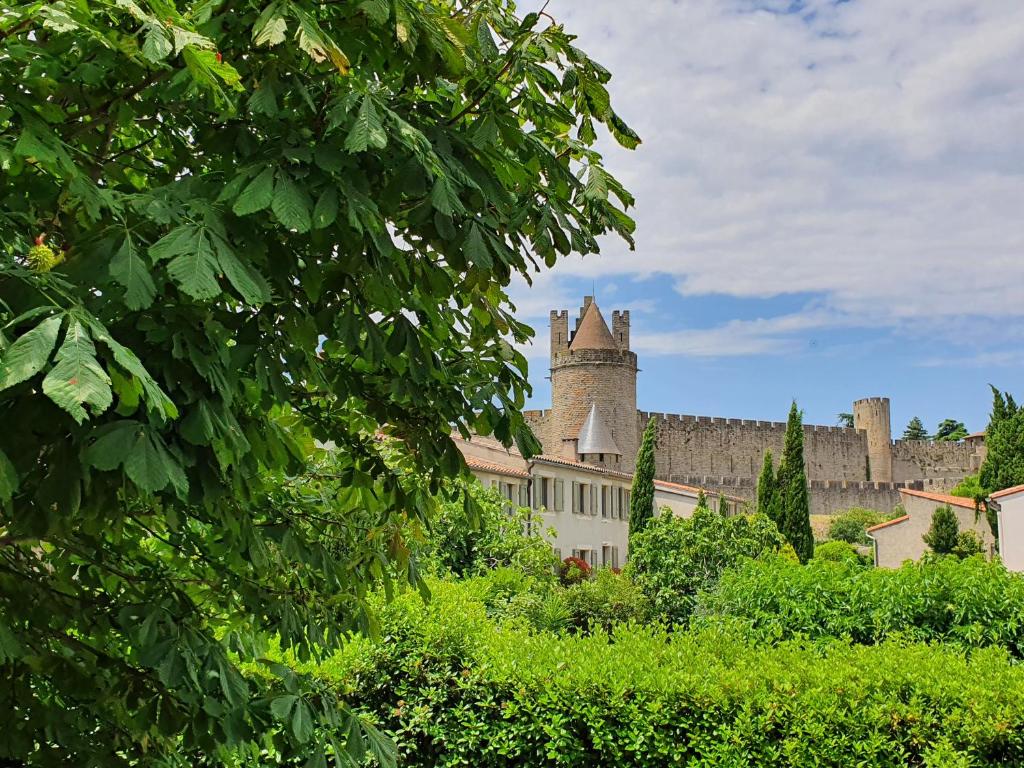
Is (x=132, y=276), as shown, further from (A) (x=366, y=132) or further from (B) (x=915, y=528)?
(B) (x=915, y=528)

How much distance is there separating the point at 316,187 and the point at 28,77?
859mm

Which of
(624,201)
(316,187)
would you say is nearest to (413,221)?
(316,187)

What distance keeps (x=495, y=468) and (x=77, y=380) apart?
3076cm

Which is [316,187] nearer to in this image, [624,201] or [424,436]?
[624,201]

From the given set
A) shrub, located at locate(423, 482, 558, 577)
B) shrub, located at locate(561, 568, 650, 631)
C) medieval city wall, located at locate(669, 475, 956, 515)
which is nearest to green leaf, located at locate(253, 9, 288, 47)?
shrub, located at locate(423, 482, 558, 577)

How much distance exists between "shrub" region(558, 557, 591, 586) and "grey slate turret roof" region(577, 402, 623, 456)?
80.2ft

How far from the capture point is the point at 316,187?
2.69 m

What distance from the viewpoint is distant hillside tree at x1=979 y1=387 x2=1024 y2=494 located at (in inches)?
1549

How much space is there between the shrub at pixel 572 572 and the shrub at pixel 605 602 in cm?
646

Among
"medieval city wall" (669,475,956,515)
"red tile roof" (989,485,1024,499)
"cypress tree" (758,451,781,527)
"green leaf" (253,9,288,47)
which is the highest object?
"medieval city wall" (669,475,956,515)

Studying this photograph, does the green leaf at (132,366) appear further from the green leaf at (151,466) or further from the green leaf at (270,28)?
the green leaf at (270,28)

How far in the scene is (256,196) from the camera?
2.49 meters

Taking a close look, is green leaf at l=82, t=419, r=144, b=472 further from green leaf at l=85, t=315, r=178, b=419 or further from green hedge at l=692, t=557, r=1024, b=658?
green hedge at l=692, t=557, r=1024, b=658

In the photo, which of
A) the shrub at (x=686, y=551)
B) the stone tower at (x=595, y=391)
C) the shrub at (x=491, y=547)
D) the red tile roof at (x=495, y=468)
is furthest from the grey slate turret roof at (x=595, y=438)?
the shrub at (x=491, y=547)
